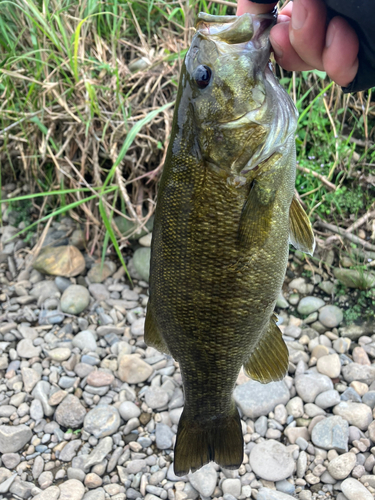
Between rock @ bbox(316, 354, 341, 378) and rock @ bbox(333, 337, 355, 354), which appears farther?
rock @ bbox(333, 337, 355, 354)

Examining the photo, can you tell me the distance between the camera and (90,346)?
2.90 m

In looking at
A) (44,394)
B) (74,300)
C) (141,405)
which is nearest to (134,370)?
(141,405)

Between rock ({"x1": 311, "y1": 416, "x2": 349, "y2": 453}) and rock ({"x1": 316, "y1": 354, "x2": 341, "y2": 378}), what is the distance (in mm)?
352

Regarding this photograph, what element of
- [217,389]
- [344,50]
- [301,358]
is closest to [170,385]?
[301,358]

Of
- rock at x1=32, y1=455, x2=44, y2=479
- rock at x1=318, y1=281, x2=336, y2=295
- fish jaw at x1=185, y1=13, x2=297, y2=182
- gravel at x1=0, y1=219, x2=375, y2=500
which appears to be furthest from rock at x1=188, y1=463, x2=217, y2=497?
fish jaw at x1=185, y1=13, x2=297, y2=182

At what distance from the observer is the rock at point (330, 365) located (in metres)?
2.64

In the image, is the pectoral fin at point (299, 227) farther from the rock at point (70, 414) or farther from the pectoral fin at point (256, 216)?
the rock at point (70, 414)

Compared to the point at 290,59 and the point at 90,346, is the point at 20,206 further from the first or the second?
the point at 290,59

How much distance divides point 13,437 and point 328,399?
1.91 m

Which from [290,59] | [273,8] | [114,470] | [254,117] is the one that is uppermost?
[273,8]

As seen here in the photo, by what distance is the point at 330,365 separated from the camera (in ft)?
8.70

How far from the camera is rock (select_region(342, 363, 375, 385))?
2600mm

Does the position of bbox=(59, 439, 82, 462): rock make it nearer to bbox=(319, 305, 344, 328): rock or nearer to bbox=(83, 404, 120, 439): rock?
bbox=(83, 404, 120, 439): rock

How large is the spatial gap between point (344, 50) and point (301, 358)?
2.11m
